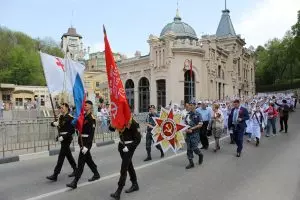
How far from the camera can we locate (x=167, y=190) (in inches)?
302

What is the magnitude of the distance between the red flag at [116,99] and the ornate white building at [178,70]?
2620 cm

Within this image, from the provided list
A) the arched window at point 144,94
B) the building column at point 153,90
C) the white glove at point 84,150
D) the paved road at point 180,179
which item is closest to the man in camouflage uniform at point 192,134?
the paved road at point 180,179

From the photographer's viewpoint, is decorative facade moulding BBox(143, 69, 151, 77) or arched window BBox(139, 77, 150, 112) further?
arched window BBox(139, 77, 150, 112)

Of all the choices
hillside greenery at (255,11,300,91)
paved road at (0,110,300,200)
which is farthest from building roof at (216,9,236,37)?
paved road at (0,110,300,200)

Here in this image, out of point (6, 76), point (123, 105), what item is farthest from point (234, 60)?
point (123, 105)

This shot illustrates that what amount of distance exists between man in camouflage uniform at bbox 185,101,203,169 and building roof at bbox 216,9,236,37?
139 ft

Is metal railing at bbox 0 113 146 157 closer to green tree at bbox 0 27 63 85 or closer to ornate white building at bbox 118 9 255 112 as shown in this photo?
ornate white building at bbox 118 9 255 112

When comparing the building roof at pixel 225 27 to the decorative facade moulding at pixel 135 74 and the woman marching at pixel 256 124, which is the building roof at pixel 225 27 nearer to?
the decorative facade moulding at pixel 135 74

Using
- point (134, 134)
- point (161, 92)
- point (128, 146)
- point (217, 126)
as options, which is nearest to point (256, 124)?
point (217, 126)

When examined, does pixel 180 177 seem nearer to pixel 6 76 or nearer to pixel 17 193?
pixel 17 193

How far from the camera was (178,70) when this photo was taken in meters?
35.9

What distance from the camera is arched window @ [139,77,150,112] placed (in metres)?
39.2

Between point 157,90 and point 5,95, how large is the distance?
2443cm

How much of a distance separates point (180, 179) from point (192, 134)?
1.82m
